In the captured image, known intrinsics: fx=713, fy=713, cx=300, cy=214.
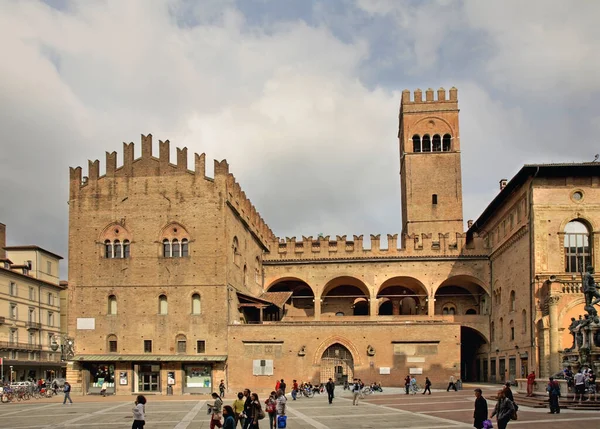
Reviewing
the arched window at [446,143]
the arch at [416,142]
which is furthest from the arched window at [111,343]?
the arched window at [446,143]

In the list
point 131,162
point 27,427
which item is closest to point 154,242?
point 131,162

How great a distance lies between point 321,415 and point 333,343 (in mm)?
17712

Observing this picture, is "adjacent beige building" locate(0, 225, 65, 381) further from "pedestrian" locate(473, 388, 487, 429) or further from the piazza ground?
"pedestrian" locate(473, 388, 487, 429)

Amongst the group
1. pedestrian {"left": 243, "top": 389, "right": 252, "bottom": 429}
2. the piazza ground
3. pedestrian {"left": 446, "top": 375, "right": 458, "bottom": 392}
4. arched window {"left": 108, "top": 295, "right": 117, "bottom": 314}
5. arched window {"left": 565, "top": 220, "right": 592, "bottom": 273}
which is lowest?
pedestrian {"left": 446, "top": 375, "right": 458, "bottom": 392}

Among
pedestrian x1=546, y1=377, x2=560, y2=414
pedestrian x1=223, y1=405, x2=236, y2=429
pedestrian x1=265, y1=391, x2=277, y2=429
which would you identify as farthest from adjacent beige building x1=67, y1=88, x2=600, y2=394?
pedestrian x1=223, y1=405, x2=236, y2=429

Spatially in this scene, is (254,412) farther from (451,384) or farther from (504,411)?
(451,384)

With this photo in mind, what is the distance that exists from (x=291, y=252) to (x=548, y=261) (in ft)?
72.8

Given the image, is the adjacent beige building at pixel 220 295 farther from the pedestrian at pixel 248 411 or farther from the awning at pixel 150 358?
the pedestrian at pixel 248 411

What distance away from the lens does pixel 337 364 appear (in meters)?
43.4

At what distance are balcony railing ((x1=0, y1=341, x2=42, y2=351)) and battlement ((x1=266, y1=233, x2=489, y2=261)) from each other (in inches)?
867

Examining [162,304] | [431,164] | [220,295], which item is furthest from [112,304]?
[431,164]

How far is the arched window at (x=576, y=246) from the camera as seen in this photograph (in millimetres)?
38875

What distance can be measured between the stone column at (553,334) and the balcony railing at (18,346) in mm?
40803

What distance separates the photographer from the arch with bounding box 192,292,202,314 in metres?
42.0
